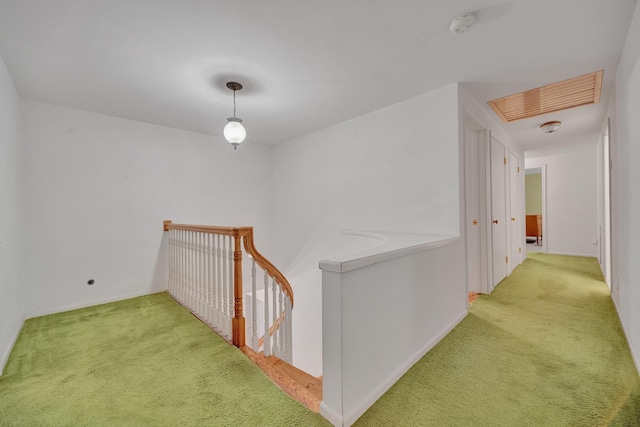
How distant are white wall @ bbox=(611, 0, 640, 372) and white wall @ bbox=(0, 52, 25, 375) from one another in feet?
14.9

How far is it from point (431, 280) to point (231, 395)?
1655 mm

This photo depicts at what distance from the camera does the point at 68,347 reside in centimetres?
220

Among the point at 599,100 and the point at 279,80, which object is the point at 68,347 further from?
the point at 599,100

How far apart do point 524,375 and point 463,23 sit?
2407mm

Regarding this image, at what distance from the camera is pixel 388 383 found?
164 cm

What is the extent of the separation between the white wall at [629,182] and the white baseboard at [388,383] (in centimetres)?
125

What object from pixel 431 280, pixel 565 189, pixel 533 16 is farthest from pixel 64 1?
pixel 565 189

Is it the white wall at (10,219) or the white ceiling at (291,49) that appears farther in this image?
the white wall at (10,219)

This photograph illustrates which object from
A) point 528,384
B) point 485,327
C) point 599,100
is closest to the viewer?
point 528,384

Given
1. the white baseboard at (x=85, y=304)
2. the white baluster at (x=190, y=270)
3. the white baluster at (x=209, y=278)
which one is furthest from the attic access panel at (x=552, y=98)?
the white baseboard at (x=85, y=304)

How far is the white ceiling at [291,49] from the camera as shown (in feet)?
5.41

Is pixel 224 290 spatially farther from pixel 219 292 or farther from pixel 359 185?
pixel 359 185

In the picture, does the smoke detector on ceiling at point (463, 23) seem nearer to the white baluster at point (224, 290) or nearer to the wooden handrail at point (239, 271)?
the wooden handrail at point (239, 271)

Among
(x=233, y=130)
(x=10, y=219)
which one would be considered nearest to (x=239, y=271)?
→ (x=233, y=130)
